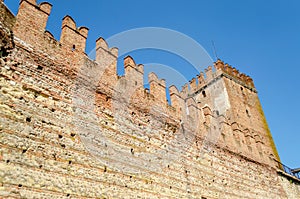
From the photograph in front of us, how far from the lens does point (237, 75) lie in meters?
17.6

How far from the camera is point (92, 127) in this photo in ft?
19.2

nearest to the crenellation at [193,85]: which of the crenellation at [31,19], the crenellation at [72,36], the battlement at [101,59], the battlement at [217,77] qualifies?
the battlement at [217,77]

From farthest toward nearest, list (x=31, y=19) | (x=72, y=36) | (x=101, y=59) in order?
(x=101, y=59) → (x=72, y=36) → (x=31, y=19)

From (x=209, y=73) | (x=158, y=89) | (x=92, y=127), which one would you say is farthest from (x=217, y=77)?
(x=92, y=127)

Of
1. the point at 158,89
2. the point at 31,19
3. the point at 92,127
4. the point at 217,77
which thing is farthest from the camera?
the point at 217,77

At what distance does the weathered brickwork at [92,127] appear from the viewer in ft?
15.0

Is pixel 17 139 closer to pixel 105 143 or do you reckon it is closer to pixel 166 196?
pixel 105 143

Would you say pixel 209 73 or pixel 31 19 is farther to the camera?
pixel 209 73

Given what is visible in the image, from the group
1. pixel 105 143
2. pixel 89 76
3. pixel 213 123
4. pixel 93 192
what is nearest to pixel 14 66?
pixel 89 76

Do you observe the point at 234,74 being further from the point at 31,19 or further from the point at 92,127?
the point at 31,19

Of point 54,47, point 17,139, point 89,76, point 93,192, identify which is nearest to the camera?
point 17,139

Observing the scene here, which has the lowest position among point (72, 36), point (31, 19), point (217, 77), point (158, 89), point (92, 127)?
point (92, 127)

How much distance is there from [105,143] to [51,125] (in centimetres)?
132

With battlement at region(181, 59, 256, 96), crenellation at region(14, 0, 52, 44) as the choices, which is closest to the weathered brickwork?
crenellation at region(14, 0, 52, 44)
